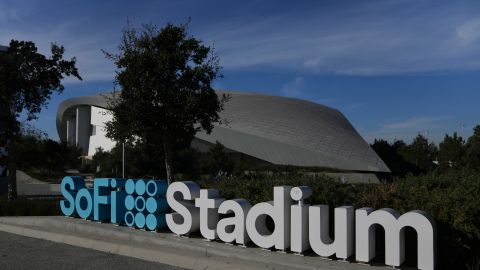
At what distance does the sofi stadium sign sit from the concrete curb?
22 centimetres

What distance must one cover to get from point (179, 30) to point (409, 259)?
1034cm

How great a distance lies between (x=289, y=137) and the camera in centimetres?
5606

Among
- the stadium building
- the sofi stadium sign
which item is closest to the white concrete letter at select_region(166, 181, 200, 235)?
the sofi stadium sign

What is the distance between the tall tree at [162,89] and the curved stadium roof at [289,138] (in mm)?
37946

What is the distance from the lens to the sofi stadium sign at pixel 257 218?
719 cm

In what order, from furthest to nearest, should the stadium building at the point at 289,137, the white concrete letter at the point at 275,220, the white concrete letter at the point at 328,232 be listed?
the stadium building at the point at 289,137 < the white concrete letter at the point at 275,220 < the white concrete letter at the point at 328,232

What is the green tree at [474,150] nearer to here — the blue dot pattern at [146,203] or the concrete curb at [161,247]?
the blue dot pattern at [146,203]

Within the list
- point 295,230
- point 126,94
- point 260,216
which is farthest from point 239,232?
point 126,94

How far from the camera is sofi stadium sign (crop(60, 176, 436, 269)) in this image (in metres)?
7.19

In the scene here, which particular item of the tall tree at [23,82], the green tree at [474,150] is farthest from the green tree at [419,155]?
the tall tree at [23,82]

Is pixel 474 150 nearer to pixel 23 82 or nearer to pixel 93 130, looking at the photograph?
pixel 23 82

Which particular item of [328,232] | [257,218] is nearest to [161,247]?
[257,218]

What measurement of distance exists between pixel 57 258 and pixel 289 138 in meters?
47.7

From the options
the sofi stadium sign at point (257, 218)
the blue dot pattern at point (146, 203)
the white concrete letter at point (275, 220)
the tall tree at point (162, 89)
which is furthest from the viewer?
the tall tree at point (162, 89)
